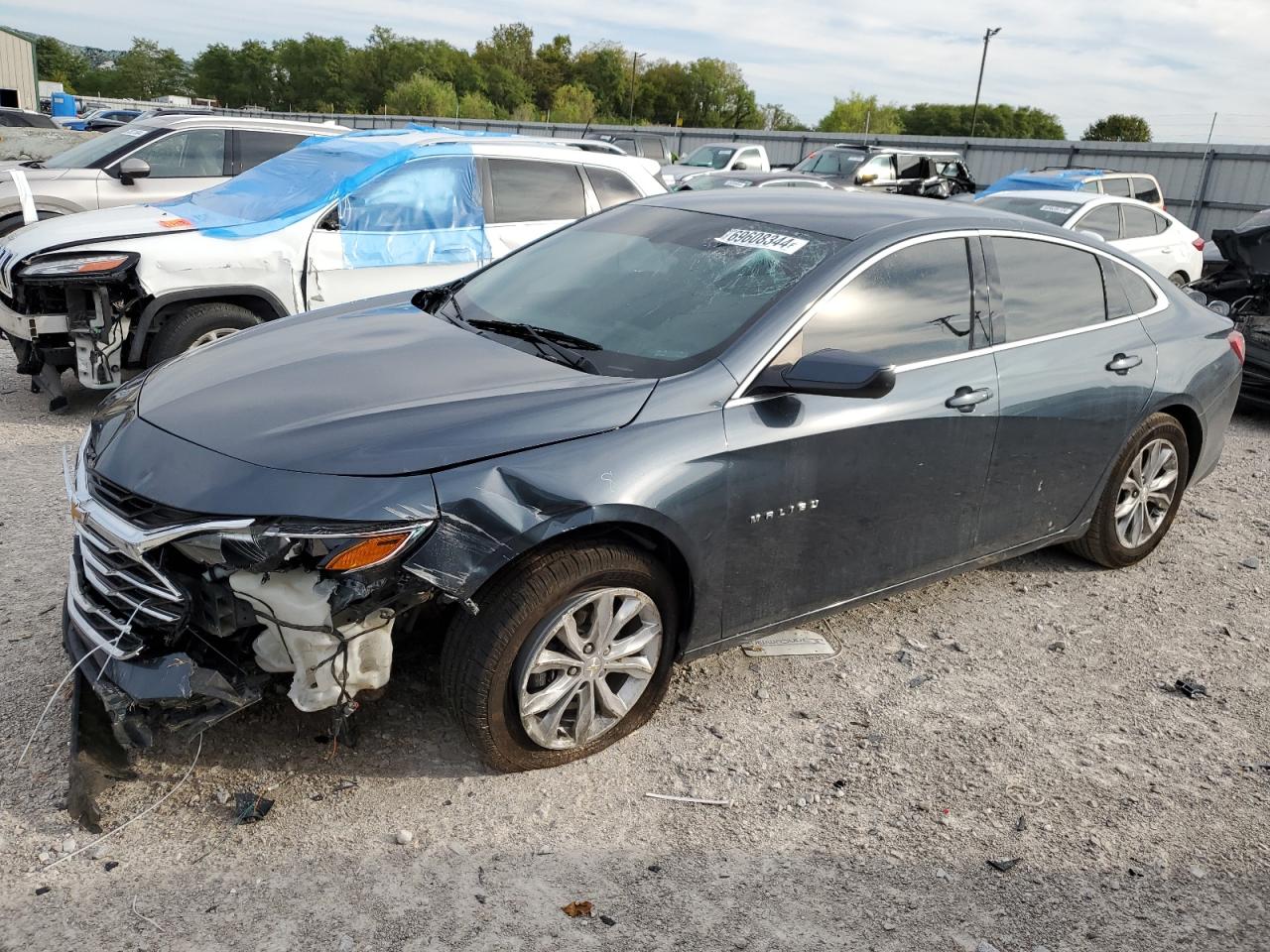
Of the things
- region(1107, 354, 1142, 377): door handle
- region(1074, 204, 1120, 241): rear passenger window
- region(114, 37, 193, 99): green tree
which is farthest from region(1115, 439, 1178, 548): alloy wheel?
region(114, 37, 193, 99): green tree

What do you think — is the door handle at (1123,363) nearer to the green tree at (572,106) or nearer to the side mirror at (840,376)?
the side mirror at (840,376)

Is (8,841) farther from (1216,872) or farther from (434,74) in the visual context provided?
(434,74)

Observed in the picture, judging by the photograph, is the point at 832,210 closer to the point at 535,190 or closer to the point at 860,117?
the point at 535,190

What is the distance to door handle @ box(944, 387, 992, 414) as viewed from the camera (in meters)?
3.83

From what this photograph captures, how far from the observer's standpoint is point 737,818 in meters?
3.12

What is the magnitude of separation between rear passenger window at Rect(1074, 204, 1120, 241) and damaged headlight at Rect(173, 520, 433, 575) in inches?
406

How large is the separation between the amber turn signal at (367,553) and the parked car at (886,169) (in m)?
18.5

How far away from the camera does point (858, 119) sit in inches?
3750

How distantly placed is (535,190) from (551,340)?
4.32m

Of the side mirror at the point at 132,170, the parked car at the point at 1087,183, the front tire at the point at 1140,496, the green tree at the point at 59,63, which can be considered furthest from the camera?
the green tree at the point at 59,63

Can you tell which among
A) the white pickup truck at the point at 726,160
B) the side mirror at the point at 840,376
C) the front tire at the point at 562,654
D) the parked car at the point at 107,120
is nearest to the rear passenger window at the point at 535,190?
A: the side mirror at the point at 840,376

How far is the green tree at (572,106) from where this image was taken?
258 feet

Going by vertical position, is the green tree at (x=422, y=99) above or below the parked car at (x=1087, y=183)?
above

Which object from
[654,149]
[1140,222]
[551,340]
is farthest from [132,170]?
[654,149]
